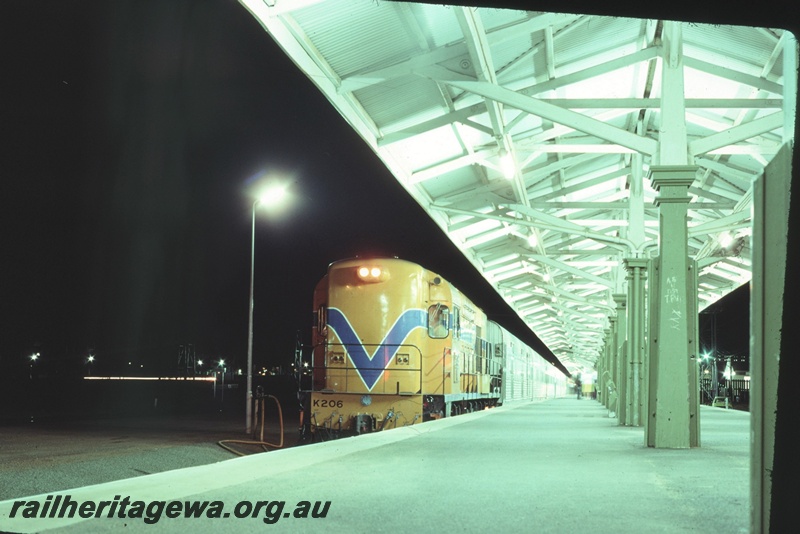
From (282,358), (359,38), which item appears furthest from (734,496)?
(282,358)

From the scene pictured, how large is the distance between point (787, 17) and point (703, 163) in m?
14.6

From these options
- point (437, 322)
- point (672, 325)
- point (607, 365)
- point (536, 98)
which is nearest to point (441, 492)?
point (672, 325)

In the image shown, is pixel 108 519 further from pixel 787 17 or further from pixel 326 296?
pixel 326 296

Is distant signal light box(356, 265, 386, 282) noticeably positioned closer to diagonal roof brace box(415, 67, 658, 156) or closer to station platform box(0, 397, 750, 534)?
diagonal roof brace box(415, 67, 658, 156)

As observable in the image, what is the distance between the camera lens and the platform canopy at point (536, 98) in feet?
33.3

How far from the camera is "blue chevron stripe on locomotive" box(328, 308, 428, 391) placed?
50.8 ft

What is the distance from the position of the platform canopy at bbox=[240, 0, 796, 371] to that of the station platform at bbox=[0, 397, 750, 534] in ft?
8.23

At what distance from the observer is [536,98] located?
1065cm

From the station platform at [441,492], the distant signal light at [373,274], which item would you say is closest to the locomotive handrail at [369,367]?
the distant signal light at [373,274]

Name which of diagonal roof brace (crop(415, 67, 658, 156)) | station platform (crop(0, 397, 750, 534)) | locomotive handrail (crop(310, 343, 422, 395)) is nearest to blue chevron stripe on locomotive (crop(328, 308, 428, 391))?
locomotive handrail (crop(310, 343, 422, 395))

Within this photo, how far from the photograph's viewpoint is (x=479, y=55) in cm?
1056

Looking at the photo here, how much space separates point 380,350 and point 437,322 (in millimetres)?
1446

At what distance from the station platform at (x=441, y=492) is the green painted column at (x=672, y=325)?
375 mm

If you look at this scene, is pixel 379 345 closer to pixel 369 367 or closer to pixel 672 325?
pixel 369 367
